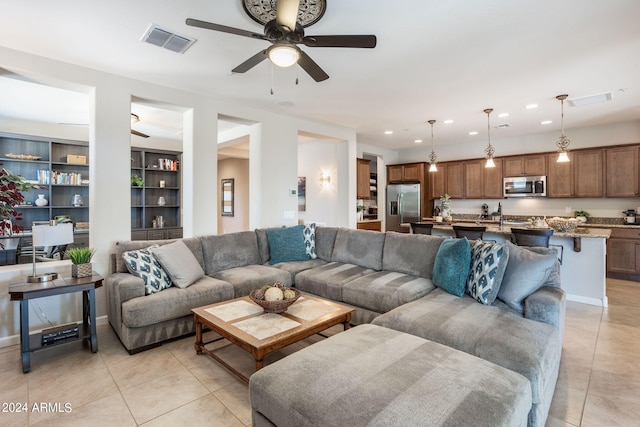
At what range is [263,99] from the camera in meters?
4.31

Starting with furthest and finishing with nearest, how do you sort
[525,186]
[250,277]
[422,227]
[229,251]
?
[525,186] < [422,227] < [229,251] < [250,277]

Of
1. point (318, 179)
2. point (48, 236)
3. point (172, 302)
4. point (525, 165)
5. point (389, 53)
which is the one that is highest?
point (389, 53)

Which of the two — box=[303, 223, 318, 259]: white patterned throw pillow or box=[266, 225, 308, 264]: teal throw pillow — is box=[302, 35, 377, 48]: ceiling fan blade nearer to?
box=[266, 225, 308, 264]: teal throw pillow

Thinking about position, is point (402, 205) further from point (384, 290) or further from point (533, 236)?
point (384, 290)

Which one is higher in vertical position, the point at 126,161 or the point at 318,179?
the point at 318,179

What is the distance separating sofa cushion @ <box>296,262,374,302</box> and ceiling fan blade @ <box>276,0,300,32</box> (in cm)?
241

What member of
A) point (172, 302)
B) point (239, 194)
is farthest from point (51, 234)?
point (239, 194)

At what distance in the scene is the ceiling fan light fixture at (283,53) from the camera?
2.06 meters

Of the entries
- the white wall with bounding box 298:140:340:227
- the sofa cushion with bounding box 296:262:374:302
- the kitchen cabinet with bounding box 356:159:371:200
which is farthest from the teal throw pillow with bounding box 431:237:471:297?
the kitchen cabinet with bounding box 356:159:371:200

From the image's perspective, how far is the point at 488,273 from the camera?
2.54 meters

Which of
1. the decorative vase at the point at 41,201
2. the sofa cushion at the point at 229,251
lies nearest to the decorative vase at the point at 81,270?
the sofa cushion at the point at 229,251

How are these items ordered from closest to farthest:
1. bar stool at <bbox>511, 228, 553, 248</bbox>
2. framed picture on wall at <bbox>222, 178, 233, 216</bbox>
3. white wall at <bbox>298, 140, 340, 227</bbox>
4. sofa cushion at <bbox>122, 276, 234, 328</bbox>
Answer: sofa cushion at <bbox>122, 276, 234, 328</bbox> < bar stool at <bbox>511, 228, 553, 248</bbox> < white wall at <bbox>298, 140, 340, 227</bbox> < framed picture on wall at <bbox>222, 178, 233, 216</bbox>

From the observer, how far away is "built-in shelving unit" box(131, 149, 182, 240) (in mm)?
6238

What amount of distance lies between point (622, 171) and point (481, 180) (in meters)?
2.31
